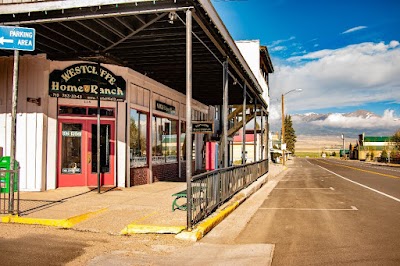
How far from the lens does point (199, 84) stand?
19.2 m

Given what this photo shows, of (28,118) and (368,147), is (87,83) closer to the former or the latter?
(28,118)

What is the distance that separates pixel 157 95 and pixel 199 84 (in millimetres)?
2363

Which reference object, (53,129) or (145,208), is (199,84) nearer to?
(53,129)

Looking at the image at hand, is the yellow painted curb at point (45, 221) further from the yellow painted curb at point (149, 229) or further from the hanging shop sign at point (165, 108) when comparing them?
the hanging shop sign at point (165, 108)

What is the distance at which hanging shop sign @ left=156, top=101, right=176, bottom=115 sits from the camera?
17.9m

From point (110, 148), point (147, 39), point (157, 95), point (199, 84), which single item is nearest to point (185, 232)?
point (147, 39)

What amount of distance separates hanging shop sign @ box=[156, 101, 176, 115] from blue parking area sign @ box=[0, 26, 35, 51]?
362 inches

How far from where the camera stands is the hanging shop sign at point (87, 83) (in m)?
13.4

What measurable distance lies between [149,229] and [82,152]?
23.3 ft

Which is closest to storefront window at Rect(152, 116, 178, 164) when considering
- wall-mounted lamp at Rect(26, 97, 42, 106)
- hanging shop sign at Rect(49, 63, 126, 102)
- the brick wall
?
the brick wall

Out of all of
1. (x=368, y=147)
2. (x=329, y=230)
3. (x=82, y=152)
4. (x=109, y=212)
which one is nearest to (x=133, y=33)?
(x=109, y=212)

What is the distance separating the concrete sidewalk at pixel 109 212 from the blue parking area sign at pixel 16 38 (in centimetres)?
376

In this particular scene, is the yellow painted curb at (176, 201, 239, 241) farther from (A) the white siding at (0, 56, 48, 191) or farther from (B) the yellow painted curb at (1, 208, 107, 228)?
(A) the white siding at (0, 56, 48, 191)

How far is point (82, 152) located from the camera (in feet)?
46.2
